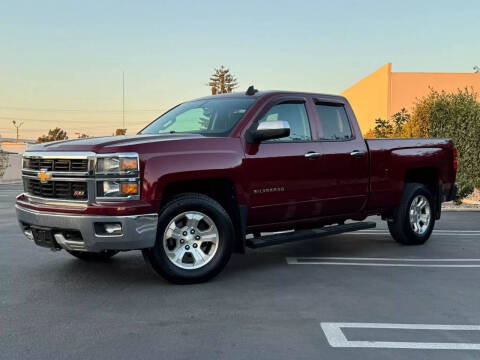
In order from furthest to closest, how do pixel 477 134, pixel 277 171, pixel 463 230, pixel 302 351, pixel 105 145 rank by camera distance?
A: pixel 477 134 < pixel 463 230 < pixel 277 171 < pixel 105 145 < pixel 302 351

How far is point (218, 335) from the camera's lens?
164 inches

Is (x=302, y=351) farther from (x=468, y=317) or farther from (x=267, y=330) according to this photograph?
(x=468, y=317)

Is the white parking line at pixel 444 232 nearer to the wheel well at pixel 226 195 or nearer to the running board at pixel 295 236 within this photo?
the running board at pixel 295 236

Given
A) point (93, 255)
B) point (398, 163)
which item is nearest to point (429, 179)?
point (398, 163)

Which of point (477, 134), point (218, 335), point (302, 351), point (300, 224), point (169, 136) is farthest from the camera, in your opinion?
point (477, 134)

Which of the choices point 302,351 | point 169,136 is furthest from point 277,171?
point 302,351

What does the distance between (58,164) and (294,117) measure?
283cm

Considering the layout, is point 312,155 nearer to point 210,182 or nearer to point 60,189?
point 210,182

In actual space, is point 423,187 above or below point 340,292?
above

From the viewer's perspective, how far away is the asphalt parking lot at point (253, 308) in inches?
154

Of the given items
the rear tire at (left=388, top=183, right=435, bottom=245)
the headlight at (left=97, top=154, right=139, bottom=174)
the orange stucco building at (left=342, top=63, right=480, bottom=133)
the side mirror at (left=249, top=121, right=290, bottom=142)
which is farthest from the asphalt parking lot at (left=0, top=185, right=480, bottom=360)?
the orange stucco building at (left=342, top=63, right=480, bottom=133)

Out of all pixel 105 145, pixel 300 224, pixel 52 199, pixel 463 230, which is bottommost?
pixel 463 230

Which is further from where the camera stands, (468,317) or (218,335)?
(468,317)

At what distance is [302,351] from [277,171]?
278 centimetres
